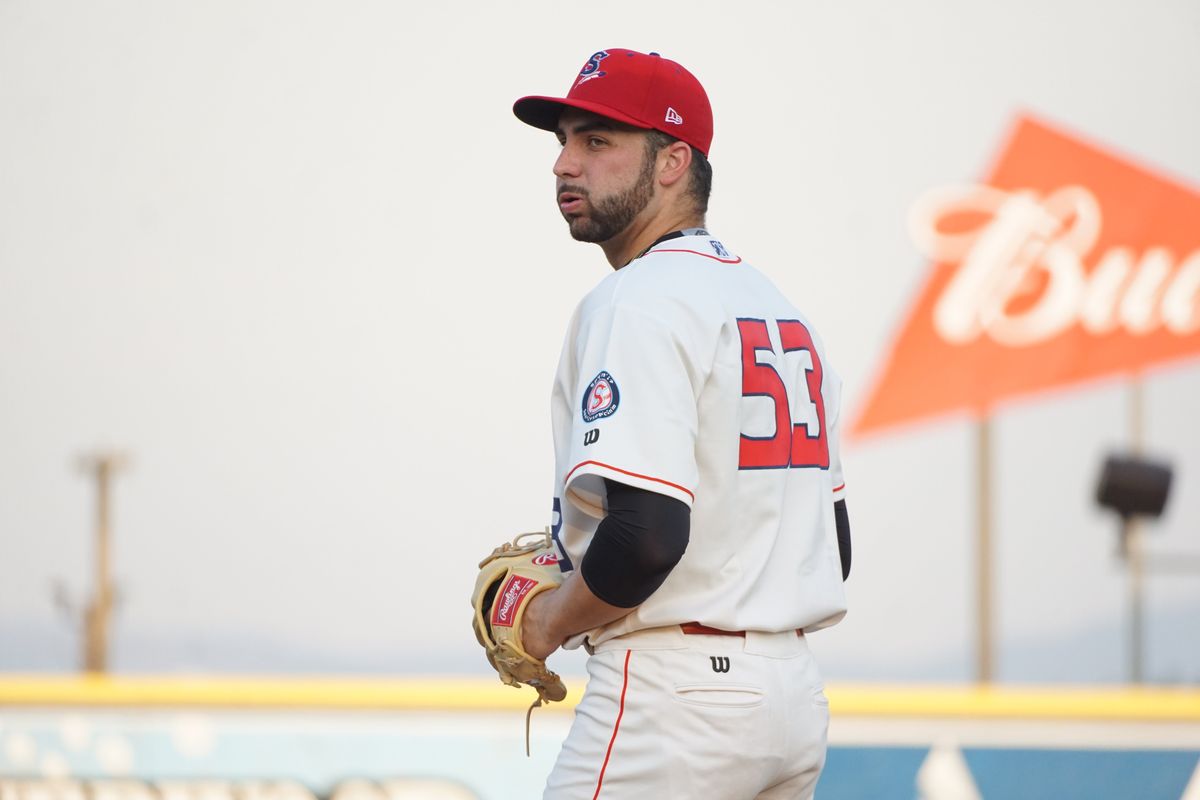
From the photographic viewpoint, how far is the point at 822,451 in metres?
2.19

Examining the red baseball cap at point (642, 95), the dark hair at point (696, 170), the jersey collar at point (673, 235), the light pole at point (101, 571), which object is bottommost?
the light pole at point (101, 571)

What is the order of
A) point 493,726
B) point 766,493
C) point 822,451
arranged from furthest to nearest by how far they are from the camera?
point 493,726, point 822,451, point 766,493

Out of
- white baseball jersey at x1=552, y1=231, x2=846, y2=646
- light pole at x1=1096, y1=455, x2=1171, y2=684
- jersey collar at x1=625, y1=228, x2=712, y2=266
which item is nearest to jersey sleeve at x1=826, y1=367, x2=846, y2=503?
white baseball jersey at x1=552, y1=231, x2=846, y2=646

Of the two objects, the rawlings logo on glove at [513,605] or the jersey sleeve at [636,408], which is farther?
the rawlings logo on glove at [513,605]

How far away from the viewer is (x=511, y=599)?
211cm

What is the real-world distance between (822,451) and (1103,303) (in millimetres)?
10946

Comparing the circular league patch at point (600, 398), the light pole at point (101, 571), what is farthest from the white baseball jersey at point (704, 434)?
the light pole at point (101, 571)

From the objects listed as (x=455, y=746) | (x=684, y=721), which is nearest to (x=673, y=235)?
(x=684, y=721)

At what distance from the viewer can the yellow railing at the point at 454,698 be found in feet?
14.9

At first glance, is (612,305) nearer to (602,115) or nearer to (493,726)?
(602,115)

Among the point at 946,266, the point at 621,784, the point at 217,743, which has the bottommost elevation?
the point at 217,743

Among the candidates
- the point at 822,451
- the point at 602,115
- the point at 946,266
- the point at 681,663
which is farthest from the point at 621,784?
the point at 946,266

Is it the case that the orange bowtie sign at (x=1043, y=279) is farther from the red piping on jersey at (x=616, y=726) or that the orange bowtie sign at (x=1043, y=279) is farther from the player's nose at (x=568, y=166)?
the red piping on jersey at (x=616, y=726)

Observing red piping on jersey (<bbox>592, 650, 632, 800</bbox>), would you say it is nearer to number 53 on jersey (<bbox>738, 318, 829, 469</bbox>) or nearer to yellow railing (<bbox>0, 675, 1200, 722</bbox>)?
number 53 on jersey (<bbox>738, 318, 829, 469</bbox>)
